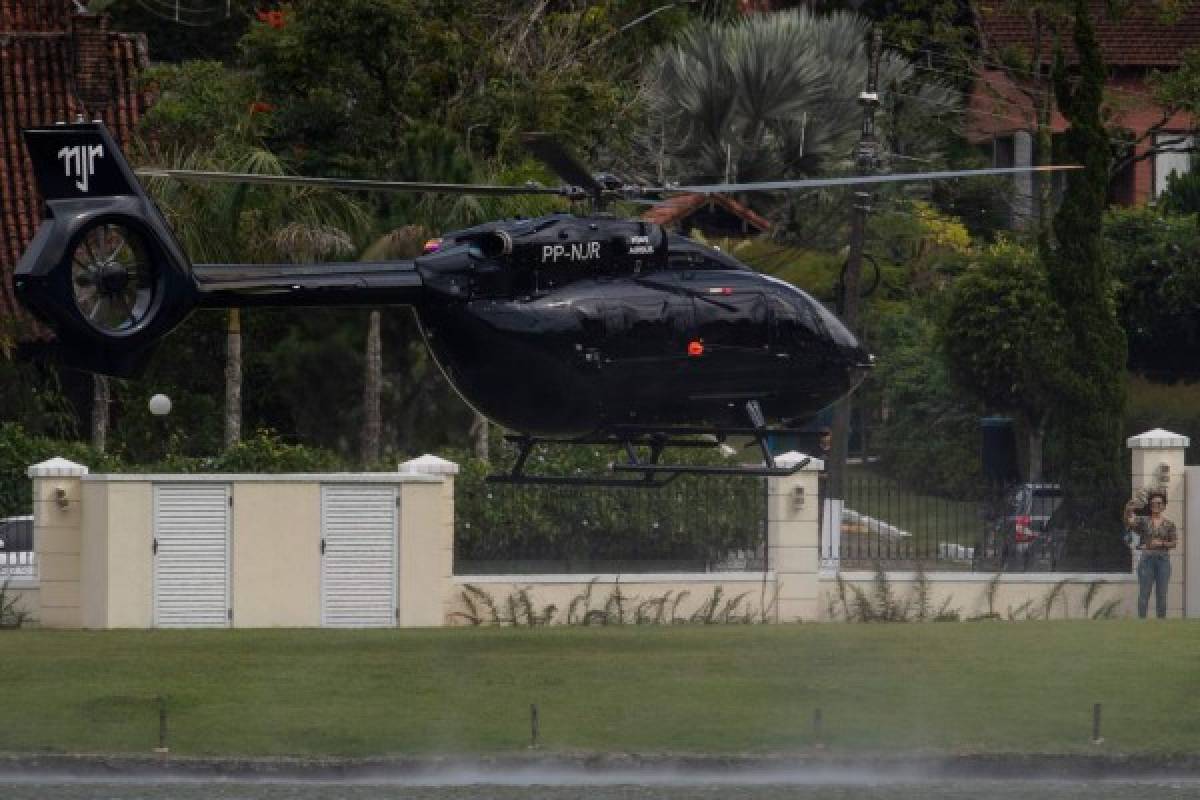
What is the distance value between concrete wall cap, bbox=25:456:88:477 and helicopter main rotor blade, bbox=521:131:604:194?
9580 mm

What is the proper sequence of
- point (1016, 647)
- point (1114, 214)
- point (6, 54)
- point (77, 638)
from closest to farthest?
point (1016, 647)
point (77, 638)
point (6, 54)
point (1114, 214)

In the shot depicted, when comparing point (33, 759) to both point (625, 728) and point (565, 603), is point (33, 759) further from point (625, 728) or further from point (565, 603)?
point (565, 603)

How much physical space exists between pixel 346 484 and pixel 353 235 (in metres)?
6.11

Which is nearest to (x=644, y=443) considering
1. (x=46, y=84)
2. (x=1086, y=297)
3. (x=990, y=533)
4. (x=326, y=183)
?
(x=326, y=183)

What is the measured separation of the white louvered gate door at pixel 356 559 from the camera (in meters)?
28.2

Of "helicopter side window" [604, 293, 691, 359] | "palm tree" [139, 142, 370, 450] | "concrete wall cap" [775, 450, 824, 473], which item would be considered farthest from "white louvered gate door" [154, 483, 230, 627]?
"helicopter side window" [604, 293, 691, 359]

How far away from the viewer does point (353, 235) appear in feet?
110

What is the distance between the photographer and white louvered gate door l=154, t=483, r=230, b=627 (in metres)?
27.9

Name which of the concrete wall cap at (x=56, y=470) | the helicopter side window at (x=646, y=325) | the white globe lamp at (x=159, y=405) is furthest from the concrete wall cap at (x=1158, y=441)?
the white globe lamp at (x=159, y=405)

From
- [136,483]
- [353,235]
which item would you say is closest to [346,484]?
[136,483]

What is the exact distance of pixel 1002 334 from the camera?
140 feet

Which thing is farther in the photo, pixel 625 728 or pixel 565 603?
pixel 565 603

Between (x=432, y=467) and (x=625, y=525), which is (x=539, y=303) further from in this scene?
(x=625, y=525)

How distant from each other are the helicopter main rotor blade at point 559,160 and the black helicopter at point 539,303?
2 cm
